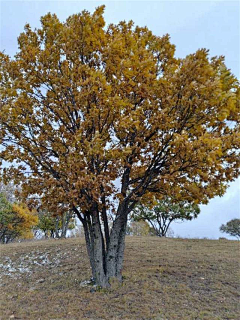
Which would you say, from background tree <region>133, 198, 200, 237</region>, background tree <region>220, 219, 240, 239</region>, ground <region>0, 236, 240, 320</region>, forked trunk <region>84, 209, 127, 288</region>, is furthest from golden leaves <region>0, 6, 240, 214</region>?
background tree <region>220, 219, 240, 239</region>

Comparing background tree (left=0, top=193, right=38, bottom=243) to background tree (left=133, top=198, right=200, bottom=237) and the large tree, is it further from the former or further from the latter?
the large tree

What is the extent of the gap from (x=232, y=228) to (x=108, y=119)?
22932mm

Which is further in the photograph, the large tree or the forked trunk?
the forked trunk

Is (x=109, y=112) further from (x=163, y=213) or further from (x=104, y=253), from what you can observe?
(x=163, y=213)

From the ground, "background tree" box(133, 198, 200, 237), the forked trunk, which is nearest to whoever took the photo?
the ground

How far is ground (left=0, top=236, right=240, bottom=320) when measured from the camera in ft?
16.7

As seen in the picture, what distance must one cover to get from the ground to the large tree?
79 cm

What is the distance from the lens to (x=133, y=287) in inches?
242

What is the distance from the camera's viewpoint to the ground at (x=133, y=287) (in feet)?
16.7

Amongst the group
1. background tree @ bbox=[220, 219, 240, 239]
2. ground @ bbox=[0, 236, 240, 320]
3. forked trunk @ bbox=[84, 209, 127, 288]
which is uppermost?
background tree @ bbox=[220, 219, 240, 239]

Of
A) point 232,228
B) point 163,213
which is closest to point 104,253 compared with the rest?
point 163,213

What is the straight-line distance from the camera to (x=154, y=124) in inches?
221

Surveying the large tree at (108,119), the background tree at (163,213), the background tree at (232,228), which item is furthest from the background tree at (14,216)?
the background tree at (232,228)

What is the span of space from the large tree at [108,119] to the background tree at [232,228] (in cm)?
2062
